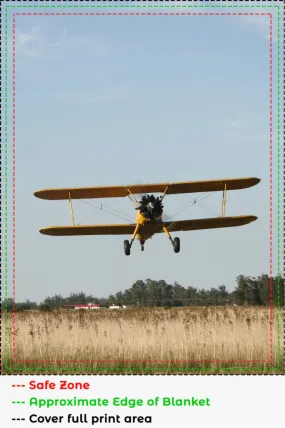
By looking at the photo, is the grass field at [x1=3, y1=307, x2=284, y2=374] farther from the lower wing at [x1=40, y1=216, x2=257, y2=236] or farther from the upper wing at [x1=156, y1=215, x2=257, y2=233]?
the upper wing at [x1=156, y1=215, x2=257, y2=233]

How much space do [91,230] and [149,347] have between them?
868cm

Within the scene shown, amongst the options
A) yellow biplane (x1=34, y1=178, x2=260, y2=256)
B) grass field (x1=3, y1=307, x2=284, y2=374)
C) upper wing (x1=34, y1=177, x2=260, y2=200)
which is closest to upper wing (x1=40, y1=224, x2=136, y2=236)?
yellow biplane (x1=34, y1=178, x2=260, y2=256)

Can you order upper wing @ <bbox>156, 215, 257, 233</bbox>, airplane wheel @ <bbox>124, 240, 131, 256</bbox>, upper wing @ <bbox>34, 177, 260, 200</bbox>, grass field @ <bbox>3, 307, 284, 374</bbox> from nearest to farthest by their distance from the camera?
grass field @ <bbox>3, 307, 284, 374</bbox>, upper wing @ <bbox>34, 177, 260, 200</bbox>, airplane wheel @ <bbox>124, 240, 131, 256</bbox>, upper wing @ <bbox>156, 215, 257, 233</bbox>

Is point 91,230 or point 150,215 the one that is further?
point 91,230

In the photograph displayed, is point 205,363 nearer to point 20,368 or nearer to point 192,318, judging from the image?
point 192,318

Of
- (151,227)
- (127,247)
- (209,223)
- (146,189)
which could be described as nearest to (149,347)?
(127,247)

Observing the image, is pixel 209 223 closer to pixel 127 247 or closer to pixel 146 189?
pixel 146 189

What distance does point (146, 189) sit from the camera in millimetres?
16766

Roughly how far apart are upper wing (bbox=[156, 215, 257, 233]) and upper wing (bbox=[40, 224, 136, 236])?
54.3 inches

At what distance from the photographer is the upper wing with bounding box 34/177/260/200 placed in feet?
53.1

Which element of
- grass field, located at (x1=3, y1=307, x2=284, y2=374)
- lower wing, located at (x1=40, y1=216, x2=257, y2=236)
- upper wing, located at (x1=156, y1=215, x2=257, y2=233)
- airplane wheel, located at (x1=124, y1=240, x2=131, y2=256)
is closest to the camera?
grass field, located at (x1=3, y1=307, x2=284, y2=374)

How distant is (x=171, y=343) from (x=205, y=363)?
69 centimetres

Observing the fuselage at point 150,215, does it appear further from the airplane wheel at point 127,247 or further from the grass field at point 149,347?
the grass field at point 149,347
